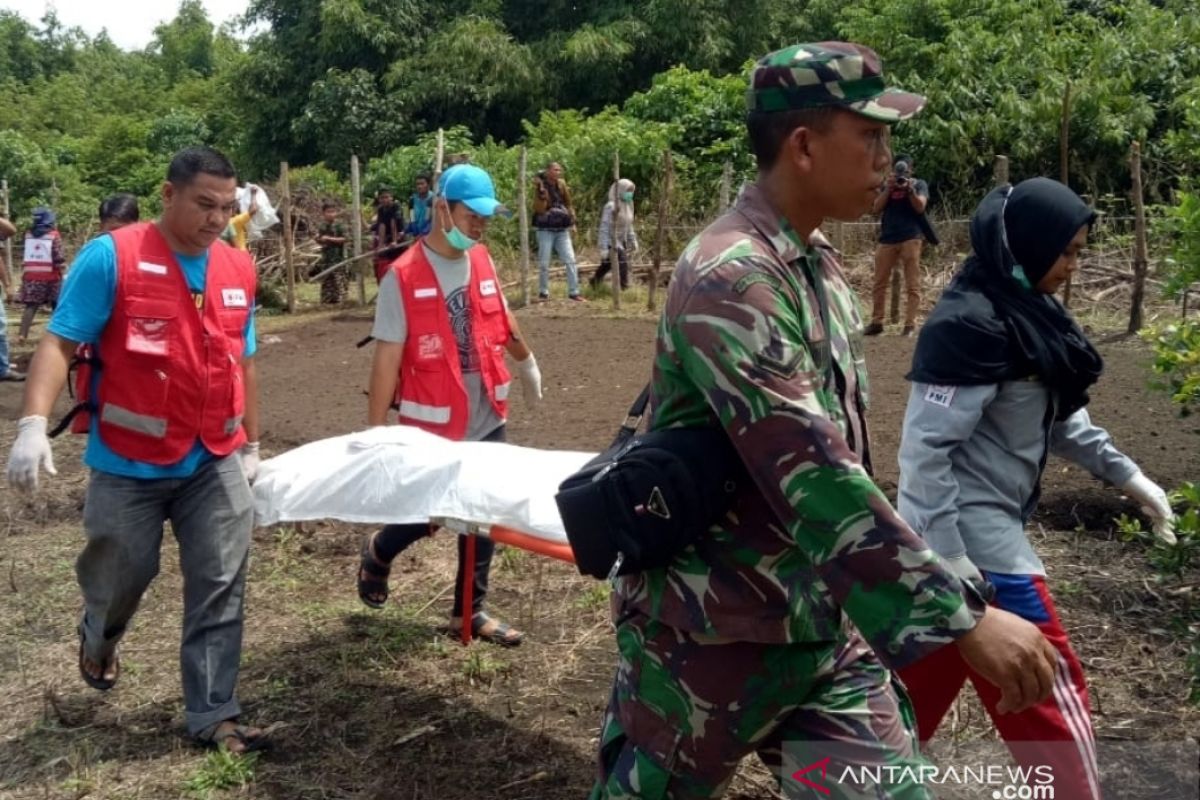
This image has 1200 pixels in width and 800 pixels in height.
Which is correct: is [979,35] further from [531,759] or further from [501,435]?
[531,759]

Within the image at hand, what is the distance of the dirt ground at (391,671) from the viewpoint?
380 centimetres

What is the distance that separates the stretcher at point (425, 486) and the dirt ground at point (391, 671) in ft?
2.07

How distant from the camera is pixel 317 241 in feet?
59.7

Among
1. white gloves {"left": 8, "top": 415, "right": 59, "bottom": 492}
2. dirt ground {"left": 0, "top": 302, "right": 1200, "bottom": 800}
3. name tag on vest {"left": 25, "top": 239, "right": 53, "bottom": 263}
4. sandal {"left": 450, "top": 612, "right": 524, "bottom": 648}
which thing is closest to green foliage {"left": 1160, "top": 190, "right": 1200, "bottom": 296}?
dirt ground {"left": 0, "top": 302, "right": 1200, "bottom": 800}

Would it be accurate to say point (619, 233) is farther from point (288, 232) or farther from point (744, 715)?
point (744, 715)

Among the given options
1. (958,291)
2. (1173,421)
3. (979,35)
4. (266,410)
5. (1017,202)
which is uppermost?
(979,35)

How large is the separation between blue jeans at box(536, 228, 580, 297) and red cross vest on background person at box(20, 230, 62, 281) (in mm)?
5993

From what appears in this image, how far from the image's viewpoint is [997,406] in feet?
9.65

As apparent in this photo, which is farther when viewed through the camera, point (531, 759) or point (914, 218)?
point (914, 218)

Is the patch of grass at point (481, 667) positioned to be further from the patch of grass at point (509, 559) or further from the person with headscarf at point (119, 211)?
the person with headscarf at point (119, 211)

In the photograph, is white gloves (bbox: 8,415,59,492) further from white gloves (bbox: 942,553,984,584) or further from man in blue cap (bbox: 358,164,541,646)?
white gloves (bbox: 942,553,984,584)

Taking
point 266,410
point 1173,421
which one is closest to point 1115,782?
point 1173,421

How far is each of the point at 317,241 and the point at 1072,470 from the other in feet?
44.9

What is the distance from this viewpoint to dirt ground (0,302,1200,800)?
12.5 ft
